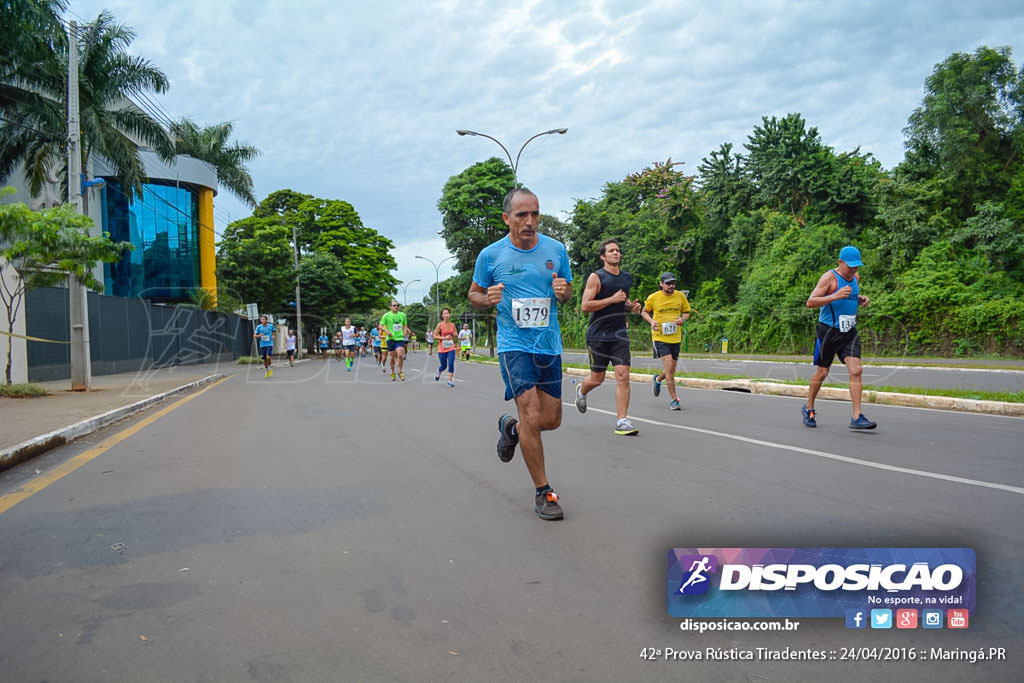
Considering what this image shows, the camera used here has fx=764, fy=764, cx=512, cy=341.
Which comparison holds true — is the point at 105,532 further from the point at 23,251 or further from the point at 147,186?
the point at 147,186

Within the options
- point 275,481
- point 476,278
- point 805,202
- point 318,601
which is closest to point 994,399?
point 476,278

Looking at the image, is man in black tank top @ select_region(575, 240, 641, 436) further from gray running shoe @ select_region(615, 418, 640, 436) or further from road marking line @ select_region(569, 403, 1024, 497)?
road marking line @ select_region(569, 403, 1024, 497)

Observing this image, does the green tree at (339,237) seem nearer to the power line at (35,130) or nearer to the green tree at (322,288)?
the green tree at (322,288)

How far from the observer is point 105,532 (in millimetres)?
4246

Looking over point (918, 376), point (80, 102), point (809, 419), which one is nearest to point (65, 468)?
point (809, 419)

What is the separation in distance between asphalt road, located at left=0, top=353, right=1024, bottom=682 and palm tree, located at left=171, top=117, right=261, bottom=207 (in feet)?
139

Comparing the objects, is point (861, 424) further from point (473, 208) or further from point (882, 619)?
point (473, 208)

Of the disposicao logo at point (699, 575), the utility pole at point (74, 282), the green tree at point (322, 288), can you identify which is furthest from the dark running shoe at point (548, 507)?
the green tree at point (322, 288)

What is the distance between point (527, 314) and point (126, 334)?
75.6 ft

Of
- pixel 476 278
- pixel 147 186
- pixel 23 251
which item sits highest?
pixel 147 186

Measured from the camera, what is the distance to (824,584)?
9.27 ft

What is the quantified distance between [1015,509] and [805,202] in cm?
2982

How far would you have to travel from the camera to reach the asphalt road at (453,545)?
8.64 feet

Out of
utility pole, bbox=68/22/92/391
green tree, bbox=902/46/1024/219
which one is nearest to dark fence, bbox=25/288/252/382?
utility pole, bbox=68/22/92/391
